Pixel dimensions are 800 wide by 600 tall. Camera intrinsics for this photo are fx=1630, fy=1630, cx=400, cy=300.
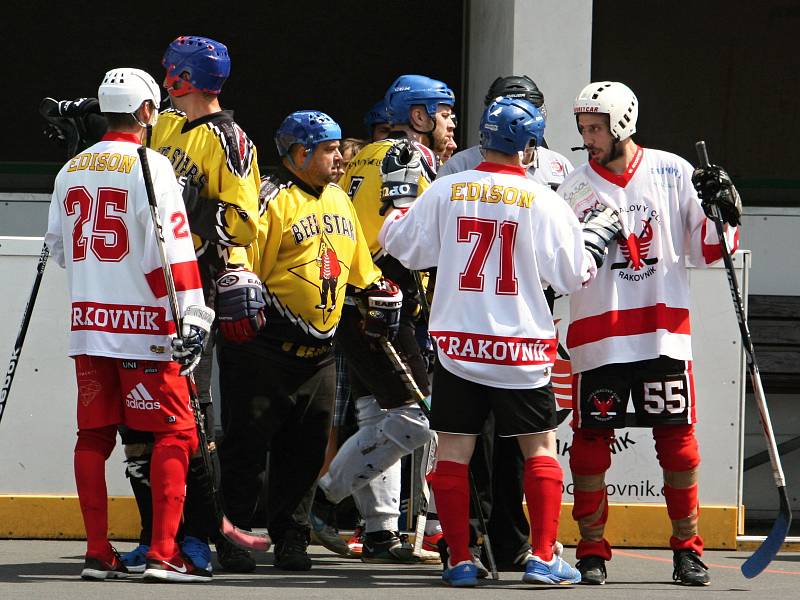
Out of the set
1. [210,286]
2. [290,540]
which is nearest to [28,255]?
[210,286]

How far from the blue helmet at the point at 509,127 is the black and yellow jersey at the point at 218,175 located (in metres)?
0.89

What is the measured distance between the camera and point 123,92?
5773mm

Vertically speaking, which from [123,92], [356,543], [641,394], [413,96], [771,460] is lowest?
[356,543]

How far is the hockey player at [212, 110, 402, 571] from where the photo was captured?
6.18 m

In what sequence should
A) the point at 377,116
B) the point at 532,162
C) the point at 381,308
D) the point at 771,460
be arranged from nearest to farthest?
the point at 771,460, the point at 381,308, the point at 532,162, the point at 377,116

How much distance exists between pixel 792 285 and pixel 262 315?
5148 millimetres

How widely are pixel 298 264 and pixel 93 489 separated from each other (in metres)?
1.15

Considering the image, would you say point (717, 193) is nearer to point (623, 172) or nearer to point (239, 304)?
point (623, 172)

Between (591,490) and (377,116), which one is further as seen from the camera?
(377,116)

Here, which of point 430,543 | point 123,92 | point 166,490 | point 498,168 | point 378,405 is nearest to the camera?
point 166,490

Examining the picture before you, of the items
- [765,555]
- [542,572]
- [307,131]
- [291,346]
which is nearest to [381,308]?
[291,346]

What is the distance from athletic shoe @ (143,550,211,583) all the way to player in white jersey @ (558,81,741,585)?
1.46 m

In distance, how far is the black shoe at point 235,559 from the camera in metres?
6.15

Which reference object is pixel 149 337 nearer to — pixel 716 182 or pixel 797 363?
pixel 716 182
